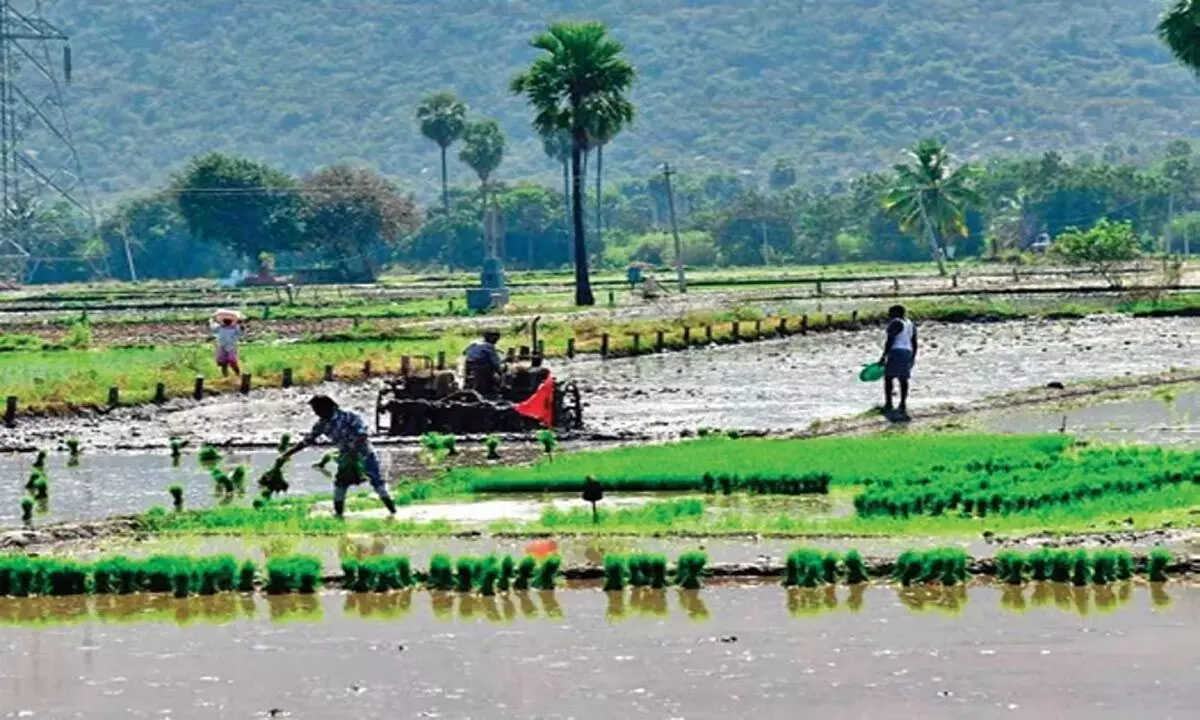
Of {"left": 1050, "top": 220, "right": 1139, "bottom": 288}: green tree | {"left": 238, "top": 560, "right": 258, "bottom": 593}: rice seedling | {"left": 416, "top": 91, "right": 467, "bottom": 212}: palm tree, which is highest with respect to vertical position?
{"left": 416, "top": 91, "right": 467, "bottom": 212}: palm tree

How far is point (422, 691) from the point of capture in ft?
48.9

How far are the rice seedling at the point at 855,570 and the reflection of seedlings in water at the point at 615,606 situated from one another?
1618 mm

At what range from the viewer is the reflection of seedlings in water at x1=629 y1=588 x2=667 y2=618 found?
1755cm

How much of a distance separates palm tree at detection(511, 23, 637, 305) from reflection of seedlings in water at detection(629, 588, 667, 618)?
62472mm

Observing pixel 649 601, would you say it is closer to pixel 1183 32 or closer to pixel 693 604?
pixel 693 604

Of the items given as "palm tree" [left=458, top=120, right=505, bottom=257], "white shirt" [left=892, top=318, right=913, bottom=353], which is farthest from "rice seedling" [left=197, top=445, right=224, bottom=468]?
"palm tree" [left=458, top=120, right=505, bottom=257]

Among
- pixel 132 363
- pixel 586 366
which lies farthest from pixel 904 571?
pixel 132 363

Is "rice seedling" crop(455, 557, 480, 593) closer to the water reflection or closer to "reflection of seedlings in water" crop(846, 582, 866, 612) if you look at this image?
the water reflection

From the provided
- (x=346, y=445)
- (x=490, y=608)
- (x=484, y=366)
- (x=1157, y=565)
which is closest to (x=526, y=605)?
(x=490, y=608)

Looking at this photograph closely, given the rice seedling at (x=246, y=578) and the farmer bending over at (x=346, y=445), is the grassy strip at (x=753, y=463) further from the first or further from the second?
the rice seedling at (x=246, y=578)

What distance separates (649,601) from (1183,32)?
54.4 m

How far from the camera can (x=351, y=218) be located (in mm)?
142375

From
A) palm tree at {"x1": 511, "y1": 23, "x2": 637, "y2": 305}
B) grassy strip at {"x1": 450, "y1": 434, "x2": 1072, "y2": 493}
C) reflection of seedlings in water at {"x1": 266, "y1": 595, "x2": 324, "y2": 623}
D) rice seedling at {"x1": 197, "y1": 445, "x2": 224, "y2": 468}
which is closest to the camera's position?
reflection of seedlings in water at {"x1": 266, "y1": 595, "x2": 324, "y2": 623}

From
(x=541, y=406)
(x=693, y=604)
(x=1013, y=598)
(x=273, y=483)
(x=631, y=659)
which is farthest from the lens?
(x=541, y=406)
